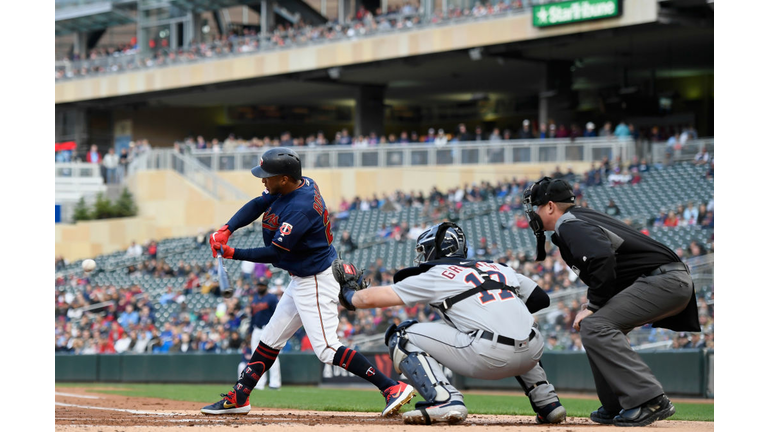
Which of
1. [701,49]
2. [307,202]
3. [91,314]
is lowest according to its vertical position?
[91,314]

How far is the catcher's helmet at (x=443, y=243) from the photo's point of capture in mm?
5570

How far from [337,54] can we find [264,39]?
15.7 ft

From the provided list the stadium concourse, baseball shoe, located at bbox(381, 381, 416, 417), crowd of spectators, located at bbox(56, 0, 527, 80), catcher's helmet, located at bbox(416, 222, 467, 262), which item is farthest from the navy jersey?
crowd of spectators, located at bbox(56, 0, 527, 80)

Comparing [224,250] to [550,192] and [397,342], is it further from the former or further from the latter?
[550,192]

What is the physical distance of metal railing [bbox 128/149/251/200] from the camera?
27.7 m

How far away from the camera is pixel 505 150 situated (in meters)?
23.9

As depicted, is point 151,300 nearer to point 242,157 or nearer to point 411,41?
point 242,157

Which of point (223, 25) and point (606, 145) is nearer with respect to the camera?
point (606, 145)

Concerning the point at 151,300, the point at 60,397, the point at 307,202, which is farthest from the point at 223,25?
the point at 307,202

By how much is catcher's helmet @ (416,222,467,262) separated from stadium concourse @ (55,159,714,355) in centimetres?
719

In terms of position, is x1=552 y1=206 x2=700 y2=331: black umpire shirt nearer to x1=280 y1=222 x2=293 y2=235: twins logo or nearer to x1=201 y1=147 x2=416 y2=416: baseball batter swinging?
x1=201 y1=147 x2=416 y2=416: baseball batter swinging

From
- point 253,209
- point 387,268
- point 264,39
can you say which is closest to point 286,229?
point 253,209

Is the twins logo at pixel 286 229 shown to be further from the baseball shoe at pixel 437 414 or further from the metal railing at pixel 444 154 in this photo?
the metal railing at pixel 444 154

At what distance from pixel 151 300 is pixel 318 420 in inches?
576
